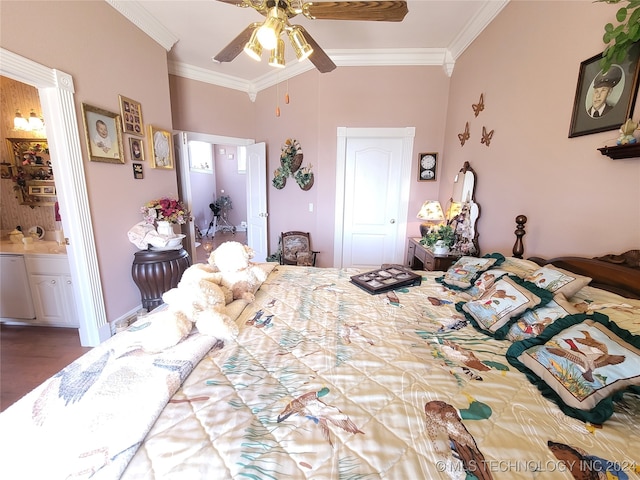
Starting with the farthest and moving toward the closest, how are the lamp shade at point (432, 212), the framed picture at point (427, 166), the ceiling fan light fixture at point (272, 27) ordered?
the framed picture at point (427, 166) < the lamp shade at point (432, 212) < the ceiling fan light fixture at point (272, 27)

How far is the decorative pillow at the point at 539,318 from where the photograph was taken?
111cm

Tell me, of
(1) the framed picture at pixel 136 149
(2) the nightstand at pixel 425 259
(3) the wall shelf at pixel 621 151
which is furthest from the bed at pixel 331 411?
(1) the framed picture at pixel 136 149

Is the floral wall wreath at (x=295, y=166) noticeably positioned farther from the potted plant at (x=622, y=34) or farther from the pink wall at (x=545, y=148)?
the potted plant at (x=622, y=34)

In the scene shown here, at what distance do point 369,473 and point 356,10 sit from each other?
210 cm

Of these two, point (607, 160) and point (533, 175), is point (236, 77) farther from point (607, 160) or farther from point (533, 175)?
point (607, 160)

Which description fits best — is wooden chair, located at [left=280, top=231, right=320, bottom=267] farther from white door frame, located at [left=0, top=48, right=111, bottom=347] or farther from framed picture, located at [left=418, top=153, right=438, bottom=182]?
white door frame, located at [left=0, top=48, right=111, bottom=347]

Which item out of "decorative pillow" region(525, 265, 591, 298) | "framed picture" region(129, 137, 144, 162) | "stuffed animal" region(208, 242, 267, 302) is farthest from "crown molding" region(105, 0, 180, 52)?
"decorative pillow" region(525, 265, 591, 298)

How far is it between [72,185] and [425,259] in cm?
311

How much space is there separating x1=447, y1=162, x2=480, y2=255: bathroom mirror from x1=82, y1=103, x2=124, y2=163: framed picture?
127 inches

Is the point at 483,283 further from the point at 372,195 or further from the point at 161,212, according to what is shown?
the point at 161,212

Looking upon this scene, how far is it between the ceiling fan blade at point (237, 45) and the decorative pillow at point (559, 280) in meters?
2.14

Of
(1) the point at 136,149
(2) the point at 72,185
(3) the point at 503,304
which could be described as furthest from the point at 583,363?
(1) the point at 136,149

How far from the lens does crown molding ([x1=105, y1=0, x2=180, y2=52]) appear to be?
2.25 m

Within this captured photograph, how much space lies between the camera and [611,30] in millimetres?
1099
